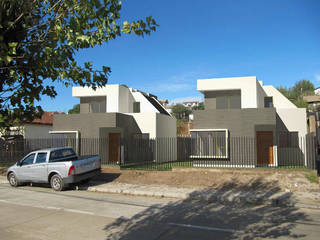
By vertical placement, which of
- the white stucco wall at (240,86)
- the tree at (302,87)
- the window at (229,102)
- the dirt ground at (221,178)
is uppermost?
the tree at (302,87)

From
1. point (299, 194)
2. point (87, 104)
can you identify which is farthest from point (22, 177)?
point (87, 104)

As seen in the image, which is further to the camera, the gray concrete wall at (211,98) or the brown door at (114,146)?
the brown door at (114,146)

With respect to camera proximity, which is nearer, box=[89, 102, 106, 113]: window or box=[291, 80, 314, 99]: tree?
box=[89, 102, 106, 113]: window

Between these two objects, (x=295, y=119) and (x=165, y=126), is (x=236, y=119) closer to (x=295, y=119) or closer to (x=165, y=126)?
(x=295, y=119)

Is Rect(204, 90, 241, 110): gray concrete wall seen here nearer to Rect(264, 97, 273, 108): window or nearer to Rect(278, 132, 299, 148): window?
Rect(264, 97, 273, 108): window

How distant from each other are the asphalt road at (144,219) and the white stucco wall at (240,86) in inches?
496

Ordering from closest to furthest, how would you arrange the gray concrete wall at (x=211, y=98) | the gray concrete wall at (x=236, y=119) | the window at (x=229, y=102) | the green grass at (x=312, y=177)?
1. the green grass at (x=312, y=177)
2. the gray concrete wall at (x=236, y=119)
3. the window at (x=229, y=102)
4. the gray concrete wall at (x=211, y=98)

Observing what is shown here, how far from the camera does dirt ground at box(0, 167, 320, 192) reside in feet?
36.6

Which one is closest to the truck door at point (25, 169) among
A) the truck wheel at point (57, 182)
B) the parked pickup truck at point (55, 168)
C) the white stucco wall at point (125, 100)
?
the parked pickup truck at point (55, 168)

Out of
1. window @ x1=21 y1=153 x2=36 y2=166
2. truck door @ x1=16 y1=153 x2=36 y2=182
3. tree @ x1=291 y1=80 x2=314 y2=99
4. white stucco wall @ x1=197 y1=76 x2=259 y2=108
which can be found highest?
tree @ x1=291 y1=80 x2=314 y2=99

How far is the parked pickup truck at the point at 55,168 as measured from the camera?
10953 millimetres

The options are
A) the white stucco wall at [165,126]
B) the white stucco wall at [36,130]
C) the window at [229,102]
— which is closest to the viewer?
the window at [229,102]

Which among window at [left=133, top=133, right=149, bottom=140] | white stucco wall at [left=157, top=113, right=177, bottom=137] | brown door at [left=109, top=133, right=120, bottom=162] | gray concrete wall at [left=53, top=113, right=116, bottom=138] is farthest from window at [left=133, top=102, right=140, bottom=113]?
gray concrete wall at [left=53, top=113, right=116, bottom=138]

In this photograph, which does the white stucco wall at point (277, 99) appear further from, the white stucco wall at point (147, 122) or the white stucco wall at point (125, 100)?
the white stucco wall at point (125, 100)
